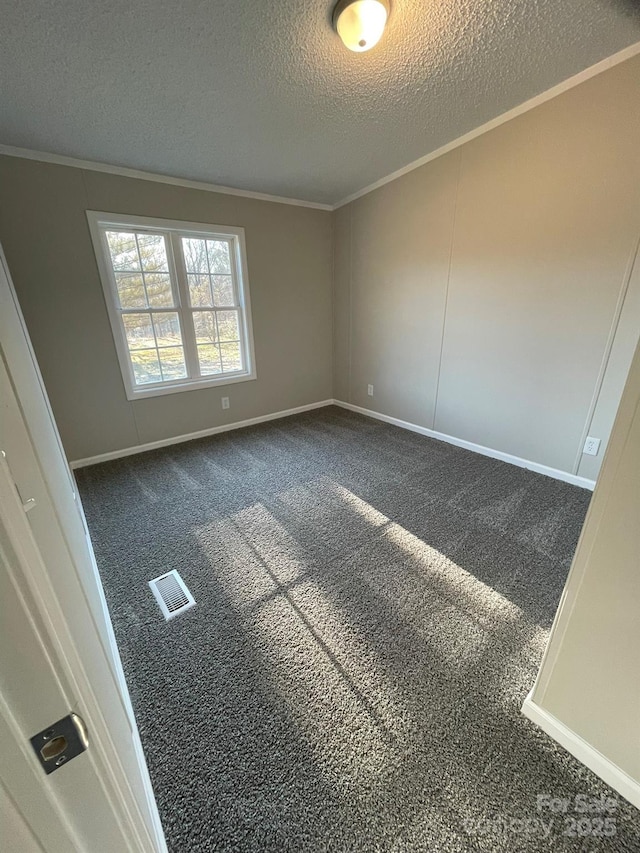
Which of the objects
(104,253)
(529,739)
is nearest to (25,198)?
(104,253)

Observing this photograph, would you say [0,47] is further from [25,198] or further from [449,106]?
[449,106]

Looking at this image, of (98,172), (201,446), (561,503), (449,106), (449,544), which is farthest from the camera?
(201,446)

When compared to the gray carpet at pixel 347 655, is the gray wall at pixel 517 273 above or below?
above

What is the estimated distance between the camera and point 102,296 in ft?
9.20

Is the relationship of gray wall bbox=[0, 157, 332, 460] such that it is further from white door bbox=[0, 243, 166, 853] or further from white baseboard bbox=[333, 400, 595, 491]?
white door bbox=[0, 243, 166, 853]

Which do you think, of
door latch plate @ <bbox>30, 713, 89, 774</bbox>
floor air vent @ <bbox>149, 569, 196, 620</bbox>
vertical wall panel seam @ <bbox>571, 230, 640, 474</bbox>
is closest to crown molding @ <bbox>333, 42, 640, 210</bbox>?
vertical wall panel seam @ <bbox>571, 230, 640, 474</bbox>

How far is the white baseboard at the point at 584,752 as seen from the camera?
3.12ft

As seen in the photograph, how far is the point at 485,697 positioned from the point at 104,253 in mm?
3773

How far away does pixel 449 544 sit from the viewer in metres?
1.94

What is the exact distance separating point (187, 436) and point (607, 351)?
3.64 metres

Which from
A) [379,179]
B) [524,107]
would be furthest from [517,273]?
[379,179]

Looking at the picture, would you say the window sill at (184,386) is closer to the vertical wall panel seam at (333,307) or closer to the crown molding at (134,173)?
the vertical wall panel seam at (333,307)

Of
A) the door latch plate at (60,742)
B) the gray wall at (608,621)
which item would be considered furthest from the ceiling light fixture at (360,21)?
the door latch plate at (60,742)

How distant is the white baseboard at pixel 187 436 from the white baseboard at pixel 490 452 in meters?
0.76
